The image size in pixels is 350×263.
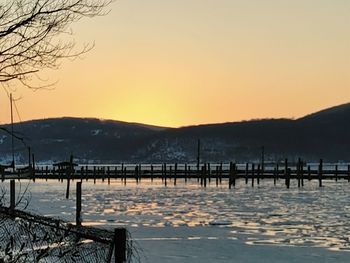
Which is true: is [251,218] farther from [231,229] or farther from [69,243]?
[69,243]

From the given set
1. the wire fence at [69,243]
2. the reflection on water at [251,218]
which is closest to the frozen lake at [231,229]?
the reflection on water at [251,218]

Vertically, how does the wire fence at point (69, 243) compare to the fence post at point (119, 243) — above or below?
below

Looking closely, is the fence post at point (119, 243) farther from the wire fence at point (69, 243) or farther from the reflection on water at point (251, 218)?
the reflection on water at point (251, 218)

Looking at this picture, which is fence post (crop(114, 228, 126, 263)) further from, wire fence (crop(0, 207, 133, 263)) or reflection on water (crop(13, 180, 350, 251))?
reflection on water (crop(13, 180, 350, 251))

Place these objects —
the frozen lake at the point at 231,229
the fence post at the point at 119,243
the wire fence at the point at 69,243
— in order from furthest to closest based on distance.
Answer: the frozen lake at the point at 231,229 < the wire fence at the point at 69,243 < the fence post at the point at 119,243

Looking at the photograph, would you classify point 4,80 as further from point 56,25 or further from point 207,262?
point 207,262

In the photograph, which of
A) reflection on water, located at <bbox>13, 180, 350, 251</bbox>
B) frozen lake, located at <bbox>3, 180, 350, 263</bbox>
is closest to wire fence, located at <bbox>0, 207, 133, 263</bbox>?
frozen lake, located at <bbox>3, 180, 350, 263</bbox>

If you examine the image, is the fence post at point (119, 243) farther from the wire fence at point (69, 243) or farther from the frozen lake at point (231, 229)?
the frozen lake at point (231, 229)

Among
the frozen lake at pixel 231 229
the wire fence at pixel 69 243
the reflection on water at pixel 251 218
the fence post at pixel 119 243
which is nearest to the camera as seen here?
the fence post at pixel 119 243

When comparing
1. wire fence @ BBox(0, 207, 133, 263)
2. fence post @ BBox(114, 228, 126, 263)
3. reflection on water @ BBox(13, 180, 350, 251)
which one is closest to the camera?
fence post @ BBox(114, 228, 126, 263)

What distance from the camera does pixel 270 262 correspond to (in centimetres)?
1532

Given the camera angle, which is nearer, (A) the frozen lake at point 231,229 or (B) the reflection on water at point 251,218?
(A) the frozen lake at point 231,229

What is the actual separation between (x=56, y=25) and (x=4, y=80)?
1.04 metres

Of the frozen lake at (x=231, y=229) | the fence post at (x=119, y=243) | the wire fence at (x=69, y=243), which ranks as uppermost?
the fence post at (x=119, y=243)
